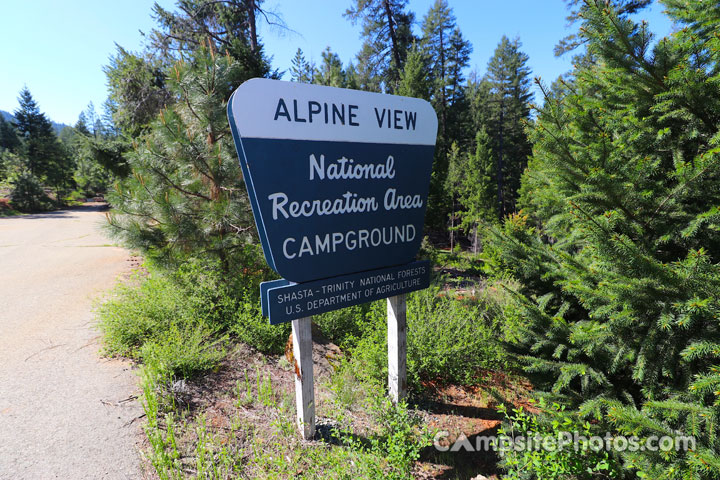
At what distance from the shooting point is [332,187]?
2.96 metres

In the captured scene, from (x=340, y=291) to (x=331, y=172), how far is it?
1.02 meters

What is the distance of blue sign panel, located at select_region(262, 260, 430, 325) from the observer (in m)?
2.73

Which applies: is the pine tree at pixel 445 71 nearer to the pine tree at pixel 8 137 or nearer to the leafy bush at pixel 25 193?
the leafy bush at pixel 25 193

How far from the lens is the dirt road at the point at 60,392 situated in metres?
2.71

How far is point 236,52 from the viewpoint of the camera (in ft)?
25.1

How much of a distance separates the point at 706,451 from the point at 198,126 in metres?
5.99

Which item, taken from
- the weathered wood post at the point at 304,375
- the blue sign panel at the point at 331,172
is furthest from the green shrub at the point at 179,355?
the blue sign panel at the point at 331,172

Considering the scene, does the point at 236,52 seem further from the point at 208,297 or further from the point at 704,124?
the point at 704,124

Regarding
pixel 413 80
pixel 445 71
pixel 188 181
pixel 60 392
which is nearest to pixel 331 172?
pixel 188 181

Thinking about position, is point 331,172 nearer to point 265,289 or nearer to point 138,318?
point 265,289

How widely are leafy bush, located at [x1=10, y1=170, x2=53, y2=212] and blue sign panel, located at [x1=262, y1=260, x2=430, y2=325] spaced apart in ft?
105

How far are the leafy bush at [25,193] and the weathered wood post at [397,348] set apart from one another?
3220 centimetres

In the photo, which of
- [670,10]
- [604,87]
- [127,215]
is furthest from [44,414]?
[670,10]

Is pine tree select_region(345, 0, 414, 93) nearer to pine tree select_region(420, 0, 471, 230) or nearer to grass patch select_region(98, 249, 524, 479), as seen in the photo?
pine tree select_region(420, 0, 471, 230)
